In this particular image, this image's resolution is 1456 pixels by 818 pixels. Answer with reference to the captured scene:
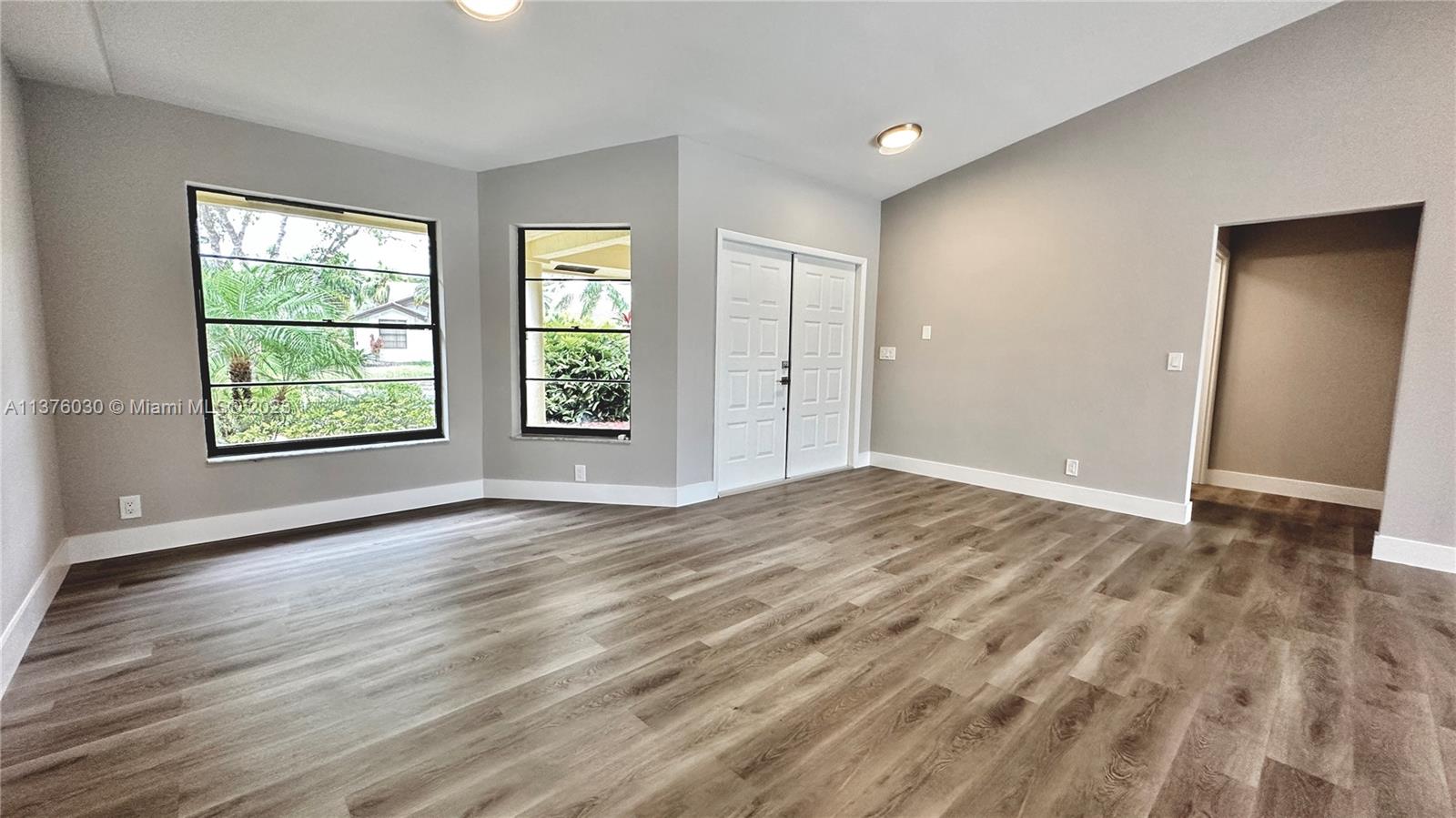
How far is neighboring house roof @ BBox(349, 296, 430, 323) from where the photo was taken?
13.2 feet

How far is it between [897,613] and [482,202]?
4.07 metres

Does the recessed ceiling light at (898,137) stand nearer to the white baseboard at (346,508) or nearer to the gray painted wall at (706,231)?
the gray painted wall at (706,231)

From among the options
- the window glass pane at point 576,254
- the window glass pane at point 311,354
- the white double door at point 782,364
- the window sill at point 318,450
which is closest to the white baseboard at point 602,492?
the white double door at point 782,364

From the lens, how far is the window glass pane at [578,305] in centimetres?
445

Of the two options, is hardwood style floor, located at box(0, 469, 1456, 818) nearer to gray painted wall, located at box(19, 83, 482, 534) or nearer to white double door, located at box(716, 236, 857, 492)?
gray painted wall, located at box(19, 83, 482, 534)

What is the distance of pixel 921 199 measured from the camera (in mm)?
5500

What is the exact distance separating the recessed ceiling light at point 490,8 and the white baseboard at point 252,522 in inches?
124

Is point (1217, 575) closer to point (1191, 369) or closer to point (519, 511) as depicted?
point (1191, 369)

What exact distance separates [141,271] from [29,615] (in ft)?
6.19

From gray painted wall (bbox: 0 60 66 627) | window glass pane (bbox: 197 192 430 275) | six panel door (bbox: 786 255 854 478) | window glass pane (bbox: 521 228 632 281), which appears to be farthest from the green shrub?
gray painted wall (bbox: 0 60 66 627)

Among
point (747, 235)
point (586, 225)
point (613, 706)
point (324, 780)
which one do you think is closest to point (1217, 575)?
point (613, 706)

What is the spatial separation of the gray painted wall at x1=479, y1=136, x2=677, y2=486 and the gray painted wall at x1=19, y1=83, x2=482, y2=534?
0.88 meters

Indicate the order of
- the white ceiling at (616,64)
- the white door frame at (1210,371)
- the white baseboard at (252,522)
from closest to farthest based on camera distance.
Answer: the white ceiling at (616,64)
the white baseboard at (252,522)
the white door frame at (1210,371)

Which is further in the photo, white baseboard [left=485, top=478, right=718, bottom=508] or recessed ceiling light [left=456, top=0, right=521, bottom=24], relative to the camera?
white baseboard [left=485, top=478, right=718, bottom=508]
